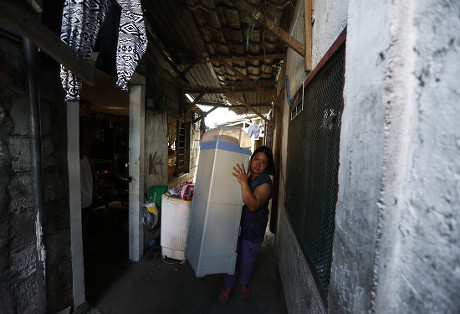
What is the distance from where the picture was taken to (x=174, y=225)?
3508 millimetres

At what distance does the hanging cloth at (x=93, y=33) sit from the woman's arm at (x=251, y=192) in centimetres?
147

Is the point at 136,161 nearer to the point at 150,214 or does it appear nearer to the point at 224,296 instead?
the point at 150,214

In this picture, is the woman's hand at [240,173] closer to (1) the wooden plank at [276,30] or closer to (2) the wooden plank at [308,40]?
(2) the wooden plank at [308,40]

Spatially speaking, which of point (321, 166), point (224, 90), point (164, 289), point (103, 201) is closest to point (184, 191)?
point (164, 289)

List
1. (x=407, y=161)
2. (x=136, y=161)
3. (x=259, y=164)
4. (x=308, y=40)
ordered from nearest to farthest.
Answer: (x=407, y=161), (x=308, y=40), (x=259, y=164), (x=136, y=161)

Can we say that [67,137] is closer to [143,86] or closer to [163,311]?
[143,86]

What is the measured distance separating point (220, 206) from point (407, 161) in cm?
198

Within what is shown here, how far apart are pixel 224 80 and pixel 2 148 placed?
15.4 feet

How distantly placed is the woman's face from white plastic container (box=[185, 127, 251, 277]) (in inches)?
7.0

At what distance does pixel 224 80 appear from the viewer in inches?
215

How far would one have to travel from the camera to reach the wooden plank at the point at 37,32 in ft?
3.11

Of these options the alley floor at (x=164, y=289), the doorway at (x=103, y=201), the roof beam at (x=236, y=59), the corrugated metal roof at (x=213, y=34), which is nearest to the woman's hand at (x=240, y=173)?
the corrugated metal roof at (x=213, y=34)

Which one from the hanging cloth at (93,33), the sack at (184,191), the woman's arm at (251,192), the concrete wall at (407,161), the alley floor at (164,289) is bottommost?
the alley floor at (164,289)

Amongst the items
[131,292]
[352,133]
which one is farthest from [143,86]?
[352,133]
